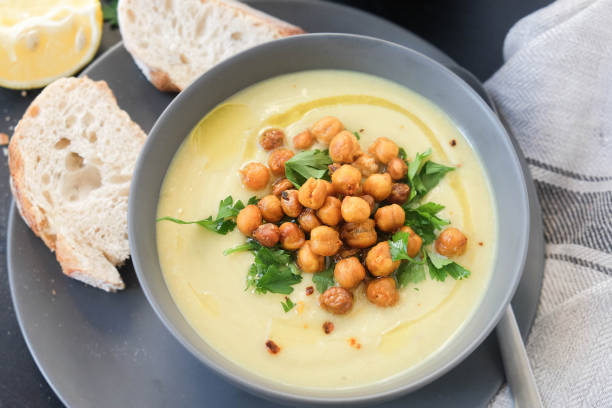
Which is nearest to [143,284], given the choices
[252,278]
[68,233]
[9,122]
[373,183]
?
[252,278]

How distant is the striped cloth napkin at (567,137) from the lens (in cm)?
246

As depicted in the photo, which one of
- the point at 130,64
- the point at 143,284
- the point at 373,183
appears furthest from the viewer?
the point at 130,64

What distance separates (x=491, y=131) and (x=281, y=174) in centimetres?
Result: 81

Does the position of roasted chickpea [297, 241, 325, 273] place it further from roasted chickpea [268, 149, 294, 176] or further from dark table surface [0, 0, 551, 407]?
dark table surface [0, 0, 551, 407]

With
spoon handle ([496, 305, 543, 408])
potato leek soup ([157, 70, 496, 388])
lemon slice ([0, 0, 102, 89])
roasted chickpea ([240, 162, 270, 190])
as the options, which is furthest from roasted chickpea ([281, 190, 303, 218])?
lemon slice ([0, 0, 102, 89])

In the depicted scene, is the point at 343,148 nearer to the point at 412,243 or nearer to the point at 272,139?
the point at 272,139

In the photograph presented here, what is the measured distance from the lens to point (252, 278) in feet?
7.26

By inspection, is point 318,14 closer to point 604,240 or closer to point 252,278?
point 252,278

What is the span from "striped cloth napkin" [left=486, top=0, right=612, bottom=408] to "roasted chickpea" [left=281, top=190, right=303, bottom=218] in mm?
1033

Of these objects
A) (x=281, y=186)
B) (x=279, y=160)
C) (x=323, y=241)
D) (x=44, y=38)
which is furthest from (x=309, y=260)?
(x=44, y=38)

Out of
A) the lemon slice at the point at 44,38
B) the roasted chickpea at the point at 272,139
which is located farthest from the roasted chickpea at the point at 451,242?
the lemon slice at the point at 44,38

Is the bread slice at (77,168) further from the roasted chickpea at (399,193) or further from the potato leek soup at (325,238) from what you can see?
the roasted chickpea at (399,193)

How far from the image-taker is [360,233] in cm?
221

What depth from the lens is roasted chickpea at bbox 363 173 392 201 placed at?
2250 millimetres
